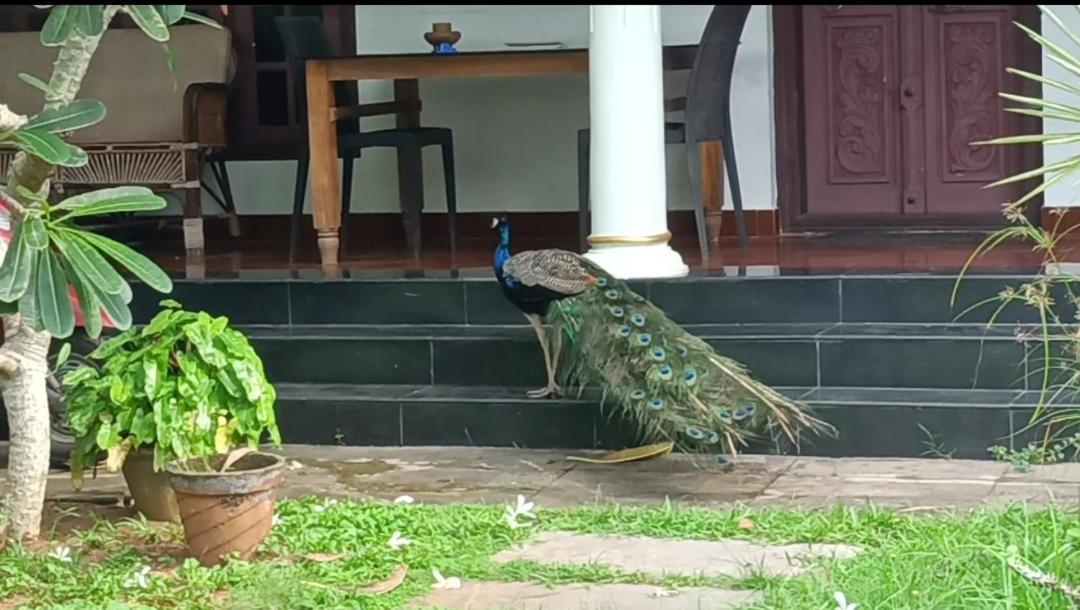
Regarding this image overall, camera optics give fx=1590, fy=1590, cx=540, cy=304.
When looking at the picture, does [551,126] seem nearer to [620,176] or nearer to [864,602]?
[620,176]

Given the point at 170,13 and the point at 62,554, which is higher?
the point at 170,13

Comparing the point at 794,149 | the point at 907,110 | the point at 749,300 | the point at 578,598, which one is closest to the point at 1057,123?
the point at 907,110

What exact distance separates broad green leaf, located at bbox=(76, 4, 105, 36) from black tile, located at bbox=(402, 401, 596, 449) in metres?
2.25

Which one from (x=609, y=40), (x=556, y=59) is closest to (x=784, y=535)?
(x=609, y=40)

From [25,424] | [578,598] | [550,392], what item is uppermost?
[25,424]

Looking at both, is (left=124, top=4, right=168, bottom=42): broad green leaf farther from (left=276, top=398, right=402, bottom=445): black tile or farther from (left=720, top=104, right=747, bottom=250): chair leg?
(left=720, top=104, right=747, bottom=250): chair leg

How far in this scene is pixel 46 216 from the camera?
3.62 m

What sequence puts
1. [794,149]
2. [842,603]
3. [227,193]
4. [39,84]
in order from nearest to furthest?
[842,603], [39,84], [794,149], [227,193]

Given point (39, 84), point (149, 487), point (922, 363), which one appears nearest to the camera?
point (39, 84)

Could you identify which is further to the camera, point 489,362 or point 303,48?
point 303,48

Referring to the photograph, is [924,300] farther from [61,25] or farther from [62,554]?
[61,25]

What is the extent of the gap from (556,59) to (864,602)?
3.65 metres

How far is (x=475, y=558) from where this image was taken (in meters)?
3.87

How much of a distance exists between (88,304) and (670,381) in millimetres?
1800
